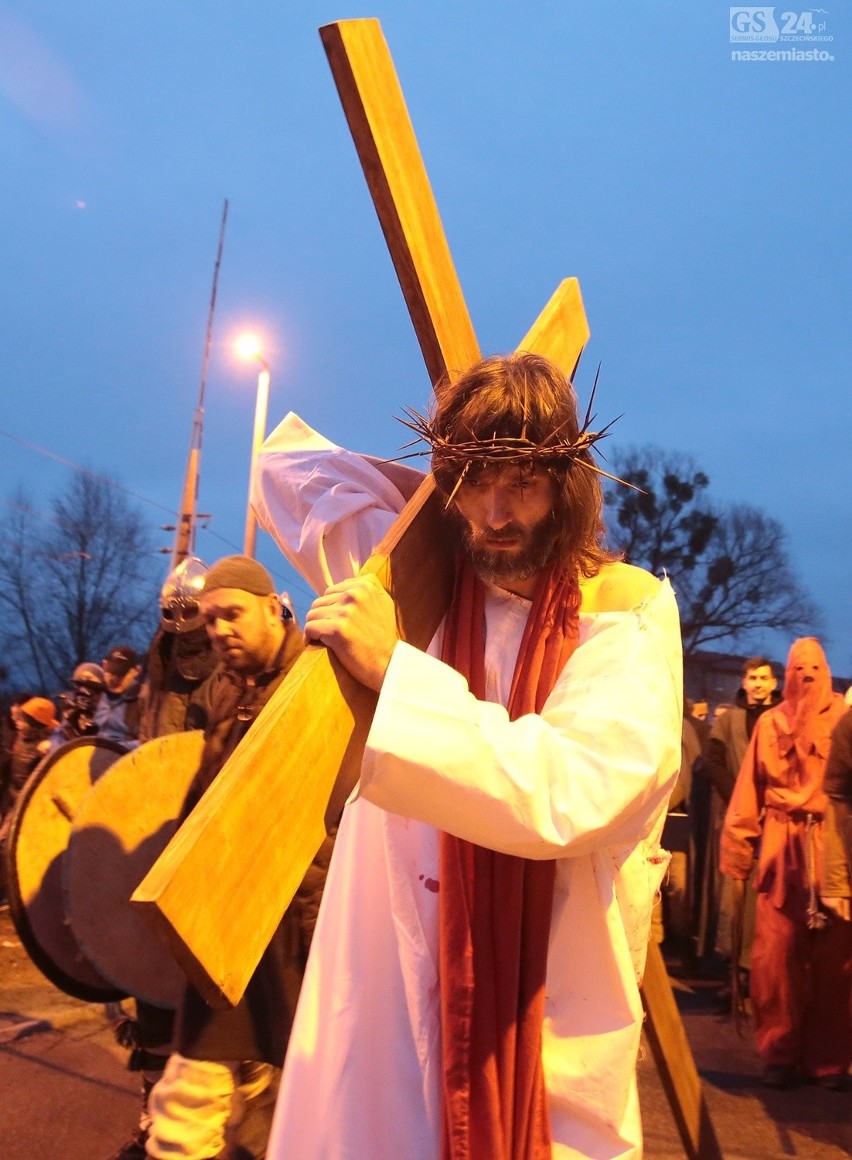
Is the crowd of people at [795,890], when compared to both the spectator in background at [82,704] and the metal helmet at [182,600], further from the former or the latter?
the spectator in background at [82,704]

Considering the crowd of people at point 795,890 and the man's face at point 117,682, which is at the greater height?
the man's face at point 117,682

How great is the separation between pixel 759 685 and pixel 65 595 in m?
25.0

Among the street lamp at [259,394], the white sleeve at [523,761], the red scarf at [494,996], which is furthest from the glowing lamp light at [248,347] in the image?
the white sleeve at [523,761]

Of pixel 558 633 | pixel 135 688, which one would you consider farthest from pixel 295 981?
pixel 135 688

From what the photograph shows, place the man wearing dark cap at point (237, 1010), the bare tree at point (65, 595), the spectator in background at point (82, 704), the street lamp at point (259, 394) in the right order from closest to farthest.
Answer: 1. the man wearing dark cap at point (237, 1010)
2. the spectator in background at point (82, 704)
3. the street lamp at point (259, 394)
4. the bare tree at point (65, 595)

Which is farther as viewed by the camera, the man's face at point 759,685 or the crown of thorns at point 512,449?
the man's face at point 759,685

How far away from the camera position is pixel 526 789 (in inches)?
59.1

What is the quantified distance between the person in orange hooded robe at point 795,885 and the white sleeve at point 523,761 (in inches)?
157

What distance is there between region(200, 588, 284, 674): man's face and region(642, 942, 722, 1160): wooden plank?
1729mm

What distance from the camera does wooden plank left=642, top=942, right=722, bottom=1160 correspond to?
233 centimetres

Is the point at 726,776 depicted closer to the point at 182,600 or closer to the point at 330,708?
the point at 182,600

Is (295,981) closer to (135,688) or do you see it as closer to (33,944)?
(33,944)

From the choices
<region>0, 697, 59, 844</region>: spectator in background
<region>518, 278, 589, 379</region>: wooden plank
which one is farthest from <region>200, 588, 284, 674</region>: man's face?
<region>0, 697, 59, 844</region>: spectator in background

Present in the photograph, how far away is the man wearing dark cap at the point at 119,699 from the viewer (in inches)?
256
